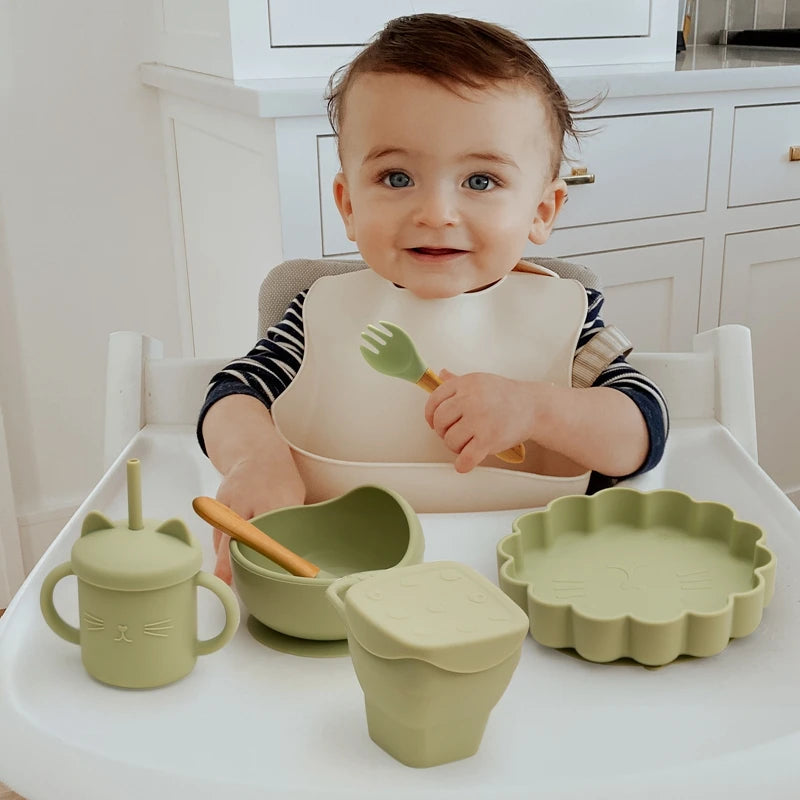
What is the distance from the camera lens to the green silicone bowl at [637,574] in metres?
0.52

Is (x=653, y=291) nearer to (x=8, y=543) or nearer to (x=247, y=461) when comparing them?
(x=247, y=461)

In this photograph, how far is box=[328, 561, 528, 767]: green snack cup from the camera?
0.43 m

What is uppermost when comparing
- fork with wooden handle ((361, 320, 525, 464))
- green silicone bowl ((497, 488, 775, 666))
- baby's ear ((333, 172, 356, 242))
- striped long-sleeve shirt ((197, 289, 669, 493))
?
baby's ear ((333, 172, 356, 242))

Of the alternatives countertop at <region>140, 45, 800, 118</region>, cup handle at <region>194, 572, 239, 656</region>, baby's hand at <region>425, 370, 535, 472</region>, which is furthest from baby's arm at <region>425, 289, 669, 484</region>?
countertop at <region>140, 45, 800, 118</region>

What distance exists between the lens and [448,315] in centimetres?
73

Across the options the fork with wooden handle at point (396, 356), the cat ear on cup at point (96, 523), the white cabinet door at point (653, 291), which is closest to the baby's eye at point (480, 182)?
the fork with wooden handle at point (396, 356)

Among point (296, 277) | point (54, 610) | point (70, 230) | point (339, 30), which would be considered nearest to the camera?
point (54, 610)

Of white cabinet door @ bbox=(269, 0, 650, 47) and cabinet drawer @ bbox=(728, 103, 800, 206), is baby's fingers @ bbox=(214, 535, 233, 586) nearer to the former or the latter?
white cabinet door @ bbox=(269, 0, 650, 47)

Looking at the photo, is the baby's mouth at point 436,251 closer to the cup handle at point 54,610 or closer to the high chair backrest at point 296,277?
the high chair backrest at point 296,277

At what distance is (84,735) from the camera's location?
462 millimetres

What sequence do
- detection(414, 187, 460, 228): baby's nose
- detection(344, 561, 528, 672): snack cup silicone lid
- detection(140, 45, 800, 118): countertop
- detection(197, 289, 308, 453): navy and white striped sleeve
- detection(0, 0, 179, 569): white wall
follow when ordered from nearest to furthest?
detection(344, 561, 528, 672): snack cup silicone lid
detection(414, 187, 460, 228): baby's nose
detection(197, 289, 308, 453): navy and white striped sleeve
detection(140, 45, 800, 118): countertop
detection(0, 0, 179, 569): white wall

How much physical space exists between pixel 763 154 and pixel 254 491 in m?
1.21

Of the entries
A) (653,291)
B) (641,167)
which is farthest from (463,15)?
(653,291)

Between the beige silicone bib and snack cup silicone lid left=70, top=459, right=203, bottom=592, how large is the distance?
20cm
